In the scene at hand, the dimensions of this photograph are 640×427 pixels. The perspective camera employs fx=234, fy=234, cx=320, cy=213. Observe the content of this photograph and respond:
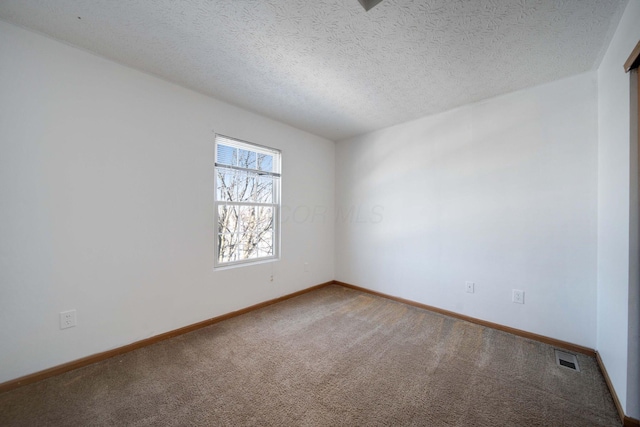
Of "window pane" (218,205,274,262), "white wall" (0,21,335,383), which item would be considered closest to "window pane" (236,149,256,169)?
"white wall" (0,21,335,383)

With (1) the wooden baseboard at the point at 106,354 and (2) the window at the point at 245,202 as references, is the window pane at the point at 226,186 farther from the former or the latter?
(1) the wooden baseboard at the point at 106,354

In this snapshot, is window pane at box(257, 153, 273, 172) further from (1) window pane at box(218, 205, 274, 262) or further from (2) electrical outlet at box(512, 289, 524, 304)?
(2) electrical outlet at box(512, 289, 524, 304)

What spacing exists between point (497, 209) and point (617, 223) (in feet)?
3.10

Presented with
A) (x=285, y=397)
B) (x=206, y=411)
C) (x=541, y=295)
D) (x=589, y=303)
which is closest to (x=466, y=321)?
(x=541, y=295)

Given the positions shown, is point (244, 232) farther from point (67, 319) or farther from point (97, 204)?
point (67, 319)

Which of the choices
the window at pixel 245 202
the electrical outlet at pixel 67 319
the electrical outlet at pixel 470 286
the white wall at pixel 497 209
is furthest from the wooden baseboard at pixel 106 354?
the electrical outlet at pixel 470 286

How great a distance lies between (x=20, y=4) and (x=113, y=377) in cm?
254

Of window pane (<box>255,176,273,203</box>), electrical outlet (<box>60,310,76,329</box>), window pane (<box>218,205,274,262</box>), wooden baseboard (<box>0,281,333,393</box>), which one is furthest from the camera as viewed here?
window pane (<box>255,176,273,203</box>)

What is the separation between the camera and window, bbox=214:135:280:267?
2.75 metres

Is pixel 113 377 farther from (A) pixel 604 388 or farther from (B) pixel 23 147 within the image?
(A) pixel 604 388

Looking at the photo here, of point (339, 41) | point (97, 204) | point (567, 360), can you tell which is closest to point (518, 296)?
point (567, 360)

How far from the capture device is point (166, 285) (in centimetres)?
227

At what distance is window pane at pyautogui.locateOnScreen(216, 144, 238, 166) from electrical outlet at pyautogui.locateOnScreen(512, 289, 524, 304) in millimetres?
3403

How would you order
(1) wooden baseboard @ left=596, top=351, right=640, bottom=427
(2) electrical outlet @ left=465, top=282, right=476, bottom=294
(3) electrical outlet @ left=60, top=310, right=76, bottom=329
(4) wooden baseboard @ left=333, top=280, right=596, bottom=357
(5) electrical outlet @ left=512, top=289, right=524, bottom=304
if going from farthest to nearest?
(2) electrical outlet @ left=465, top=282, right=476, bottom=294, (5) electrical outlet @ left=512, top=289, right=524, bottom=304, (4) wooden baseboard @ left=333, top=280, right=596, bottom=357, (3) electrical outlet @ left=60, top=310, right=76, bottom=329, (1) wooden baseboard @ left=596, top=351, right=640, bottom=427
